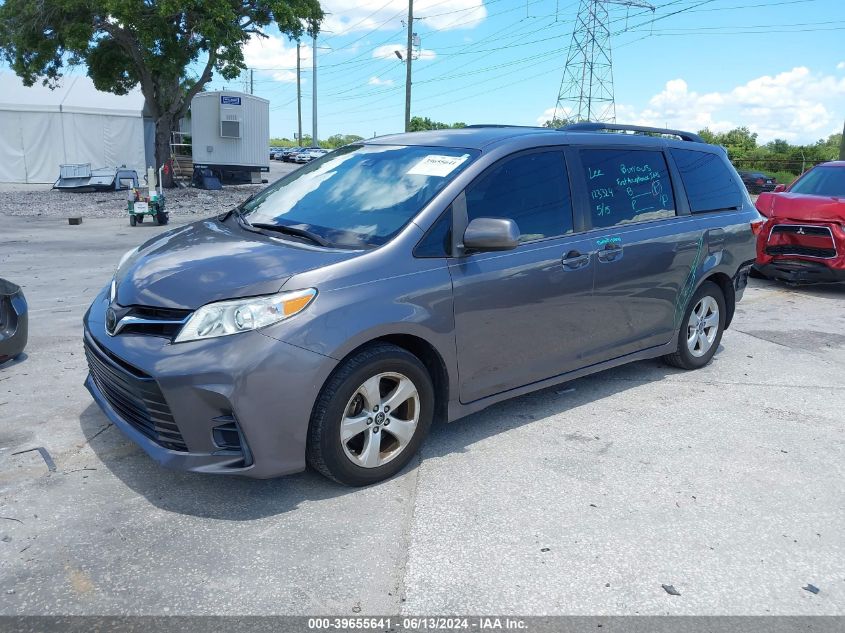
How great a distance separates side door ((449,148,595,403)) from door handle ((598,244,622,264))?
13cm

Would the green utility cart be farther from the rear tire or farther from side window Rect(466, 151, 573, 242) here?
side window Rect(466, 151, 573, 242)

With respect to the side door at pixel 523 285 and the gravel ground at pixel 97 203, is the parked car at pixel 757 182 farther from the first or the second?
the side door at pixel 523 285

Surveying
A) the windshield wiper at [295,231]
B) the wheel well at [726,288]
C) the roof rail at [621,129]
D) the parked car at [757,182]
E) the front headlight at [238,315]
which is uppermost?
the parked car at [757,182]

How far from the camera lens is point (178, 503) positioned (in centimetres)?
346

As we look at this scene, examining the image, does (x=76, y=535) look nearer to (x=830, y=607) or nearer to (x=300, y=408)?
(x=300, y=408)

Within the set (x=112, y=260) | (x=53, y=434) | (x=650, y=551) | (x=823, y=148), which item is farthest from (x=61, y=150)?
(x=823, y=148)

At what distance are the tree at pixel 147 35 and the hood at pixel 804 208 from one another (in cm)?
1736

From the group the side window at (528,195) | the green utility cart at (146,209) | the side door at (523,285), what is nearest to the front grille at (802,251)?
the side door at (523,285)

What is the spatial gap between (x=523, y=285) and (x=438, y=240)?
0.64 m

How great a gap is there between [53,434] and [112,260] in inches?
289

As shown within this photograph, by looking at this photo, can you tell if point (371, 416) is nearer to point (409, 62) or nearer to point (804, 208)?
point (804, 208)

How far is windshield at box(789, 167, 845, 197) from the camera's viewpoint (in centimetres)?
957

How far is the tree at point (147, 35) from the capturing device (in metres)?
21.4

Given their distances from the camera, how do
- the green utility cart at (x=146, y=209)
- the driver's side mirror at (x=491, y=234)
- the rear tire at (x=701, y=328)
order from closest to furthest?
the driver's side mirror at (x=491, y=234) → the rear tire at (x=701, y=328) → the green utility cart at (x=146, y=209)
